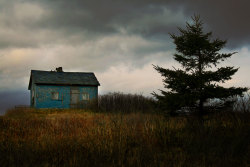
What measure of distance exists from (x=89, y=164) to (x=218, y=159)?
3.37 m

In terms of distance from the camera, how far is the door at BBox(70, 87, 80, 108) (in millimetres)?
30438

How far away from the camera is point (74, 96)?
100 ft

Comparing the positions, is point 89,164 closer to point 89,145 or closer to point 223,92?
point 89,145

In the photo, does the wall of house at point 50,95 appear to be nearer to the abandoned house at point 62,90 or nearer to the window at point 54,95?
the abandoned house at point 62,90

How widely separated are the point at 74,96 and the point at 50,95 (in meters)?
2.63

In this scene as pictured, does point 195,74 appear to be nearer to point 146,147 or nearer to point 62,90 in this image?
point 146,147

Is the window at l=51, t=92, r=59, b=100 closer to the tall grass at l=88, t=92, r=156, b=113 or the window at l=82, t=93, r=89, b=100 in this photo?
the window at l=82, t=93, r=89, b=100

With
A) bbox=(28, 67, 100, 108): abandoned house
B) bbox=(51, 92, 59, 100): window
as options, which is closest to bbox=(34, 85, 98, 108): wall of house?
bbox=(28, 67, 100, 108): abandoned house

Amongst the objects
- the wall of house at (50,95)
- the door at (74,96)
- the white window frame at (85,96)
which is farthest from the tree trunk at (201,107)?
the door at (74,96)

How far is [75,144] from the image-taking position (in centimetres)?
860

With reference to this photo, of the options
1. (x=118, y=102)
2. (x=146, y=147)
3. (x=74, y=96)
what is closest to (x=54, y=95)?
(x=74, y=96)

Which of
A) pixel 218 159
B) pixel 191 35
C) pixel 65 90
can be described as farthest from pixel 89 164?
pixel 65 90

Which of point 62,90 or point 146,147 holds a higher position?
point 62,90

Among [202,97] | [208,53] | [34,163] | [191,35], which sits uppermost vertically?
[191,35]
